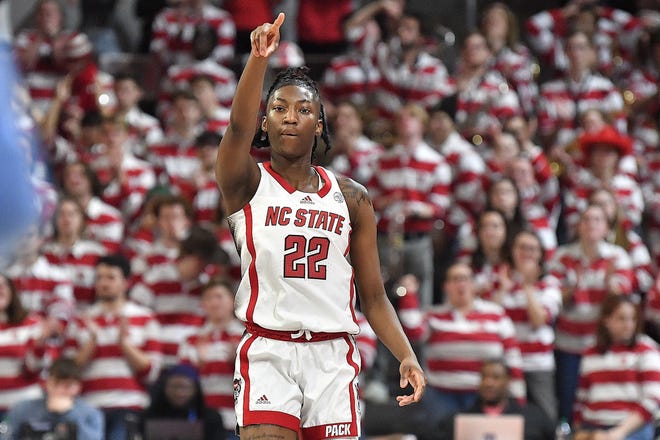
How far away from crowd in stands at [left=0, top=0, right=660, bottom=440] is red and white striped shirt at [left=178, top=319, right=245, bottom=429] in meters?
0.01

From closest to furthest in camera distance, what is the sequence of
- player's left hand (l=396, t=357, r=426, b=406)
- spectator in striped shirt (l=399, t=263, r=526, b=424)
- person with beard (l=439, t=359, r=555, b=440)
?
player's left hand (l=396, t=357, r=426, b=406)
person with beard (l=439, t=359, r=555, b=440)
spectator in striped shirt (l=399, t=263, r=526, b=424)

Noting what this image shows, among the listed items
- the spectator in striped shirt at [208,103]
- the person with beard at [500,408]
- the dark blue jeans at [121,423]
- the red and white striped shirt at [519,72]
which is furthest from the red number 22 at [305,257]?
the red and white striped shirt at [519,72]

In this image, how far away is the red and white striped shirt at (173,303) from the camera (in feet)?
28.9

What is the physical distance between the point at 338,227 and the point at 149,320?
168 inches

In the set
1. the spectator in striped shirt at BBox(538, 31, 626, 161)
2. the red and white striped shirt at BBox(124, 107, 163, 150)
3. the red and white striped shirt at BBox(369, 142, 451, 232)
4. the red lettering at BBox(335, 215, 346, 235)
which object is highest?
the spectator in striped shirt at BBox(538, 31, 626, 161)

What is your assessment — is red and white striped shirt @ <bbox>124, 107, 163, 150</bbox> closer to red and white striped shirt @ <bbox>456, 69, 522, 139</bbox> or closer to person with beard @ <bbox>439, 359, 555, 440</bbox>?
red and white striped shirt @ <bbox>456, 69, 522, 139</bbox>

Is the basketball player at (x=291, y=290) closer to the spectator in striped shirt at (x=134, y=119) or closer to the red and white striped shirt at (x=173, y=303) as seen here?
the red and white striped shirt at (x=173, y=303)

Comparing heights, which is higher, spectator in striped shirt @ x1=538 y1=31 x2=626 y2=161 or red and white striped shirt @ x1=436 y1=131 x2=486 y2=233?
spectator in striped shirt @ x1=538 y1=31 x2=626 y2=161

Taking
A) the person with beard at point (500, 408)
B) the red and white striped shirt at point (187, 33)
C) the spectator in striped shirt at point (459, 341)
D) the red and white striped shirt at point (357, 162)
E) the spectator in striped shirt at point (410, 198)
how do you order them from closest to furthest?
the person with beard at point (500, 408)
the spectator in striped shirt at point (459, 341)
the spectator in striped shirt at point (410, 198)
the red and white striped shirt at point (357, 162)
the red and white striped shirt at point (187, 33)

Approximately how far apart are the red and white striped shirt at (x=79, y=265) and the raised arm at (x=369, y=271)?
4.83 m

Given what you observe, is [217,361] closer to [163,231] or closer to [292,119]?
[163,231]

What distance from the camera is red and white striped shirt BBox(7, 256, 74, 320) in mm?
8805

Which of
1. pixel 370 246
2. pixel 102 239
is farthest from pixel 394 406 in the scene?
pixel 370 246

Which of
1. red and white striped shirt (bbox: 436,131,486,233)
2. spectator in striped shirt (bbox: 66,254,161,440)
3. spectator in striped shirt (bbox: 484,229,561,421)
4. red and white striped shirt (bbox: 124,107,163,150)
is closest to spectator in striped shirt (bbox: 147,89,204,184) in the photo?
red and white striped shirt (bbox: 124,107,163,150)
